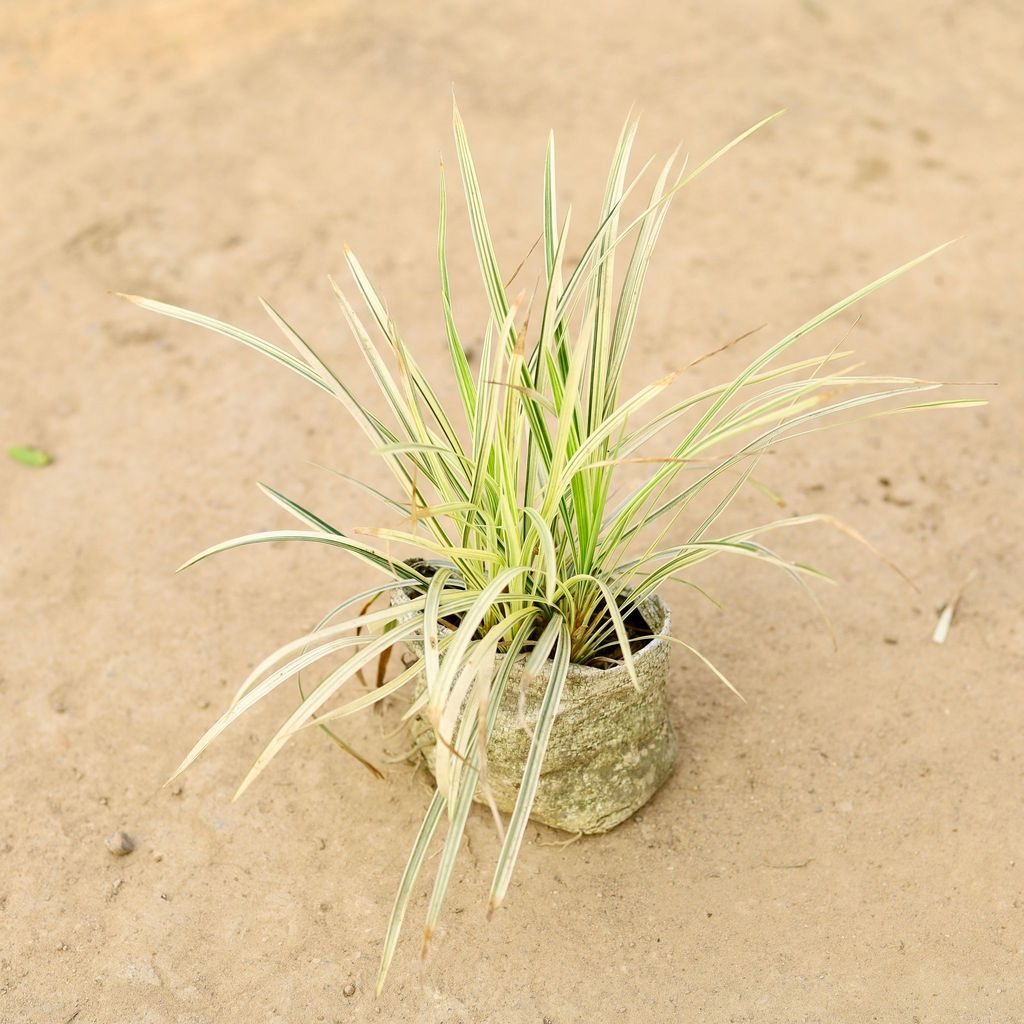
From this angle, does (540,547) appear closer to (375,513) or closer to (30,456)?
(375,513)

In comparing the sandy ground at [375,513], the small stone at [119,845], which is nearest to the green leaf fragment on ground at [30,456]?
the sandy ground at [375,513]

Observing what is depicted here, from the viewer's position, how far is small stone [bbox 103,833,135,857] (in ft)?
6.14

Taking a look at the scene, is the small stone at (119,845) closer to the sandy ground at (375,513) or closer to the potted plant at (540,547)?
the sandy ground at (375,513)

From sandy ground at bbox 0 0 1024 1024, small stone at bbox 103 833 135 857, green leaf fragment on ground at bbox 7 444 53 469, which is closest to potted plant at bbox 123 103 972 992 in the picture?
sandy ground at bbox 0 0 1024 1024

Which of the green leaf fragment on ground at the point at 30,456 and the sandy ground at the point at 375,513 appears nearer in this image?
the sandy ground at the point at 375,513

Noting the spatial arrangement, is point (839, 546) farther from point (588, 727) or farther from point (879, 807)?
point (588, 727)

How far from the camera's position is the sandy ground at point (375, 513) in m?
1.74

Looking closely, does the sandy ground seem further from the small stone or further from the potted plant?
the potted plant

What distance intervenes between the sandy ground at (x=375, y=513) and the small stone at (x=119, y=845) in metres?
0.03

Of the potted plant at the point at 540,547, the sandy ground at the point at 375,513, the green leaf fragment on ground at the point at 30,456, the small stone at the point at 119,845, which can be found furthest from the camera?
the green leaf fragment on ground at the point at 30,456

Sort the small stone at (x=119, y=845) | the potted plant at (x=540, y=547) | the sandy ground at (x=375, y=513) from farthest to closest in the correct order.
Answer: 1. the small stone at (x=119, y=845)
2. the sandy ground at (x=375, y=513)
3. the potted plant at (x=540, y=547)

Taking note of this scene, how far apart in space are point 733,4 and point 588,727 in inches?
149

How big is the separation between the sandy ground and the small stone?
0.09 ft

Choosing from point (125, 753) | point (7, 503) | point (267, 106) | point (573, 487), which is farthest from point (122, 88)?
point (573, 487)
